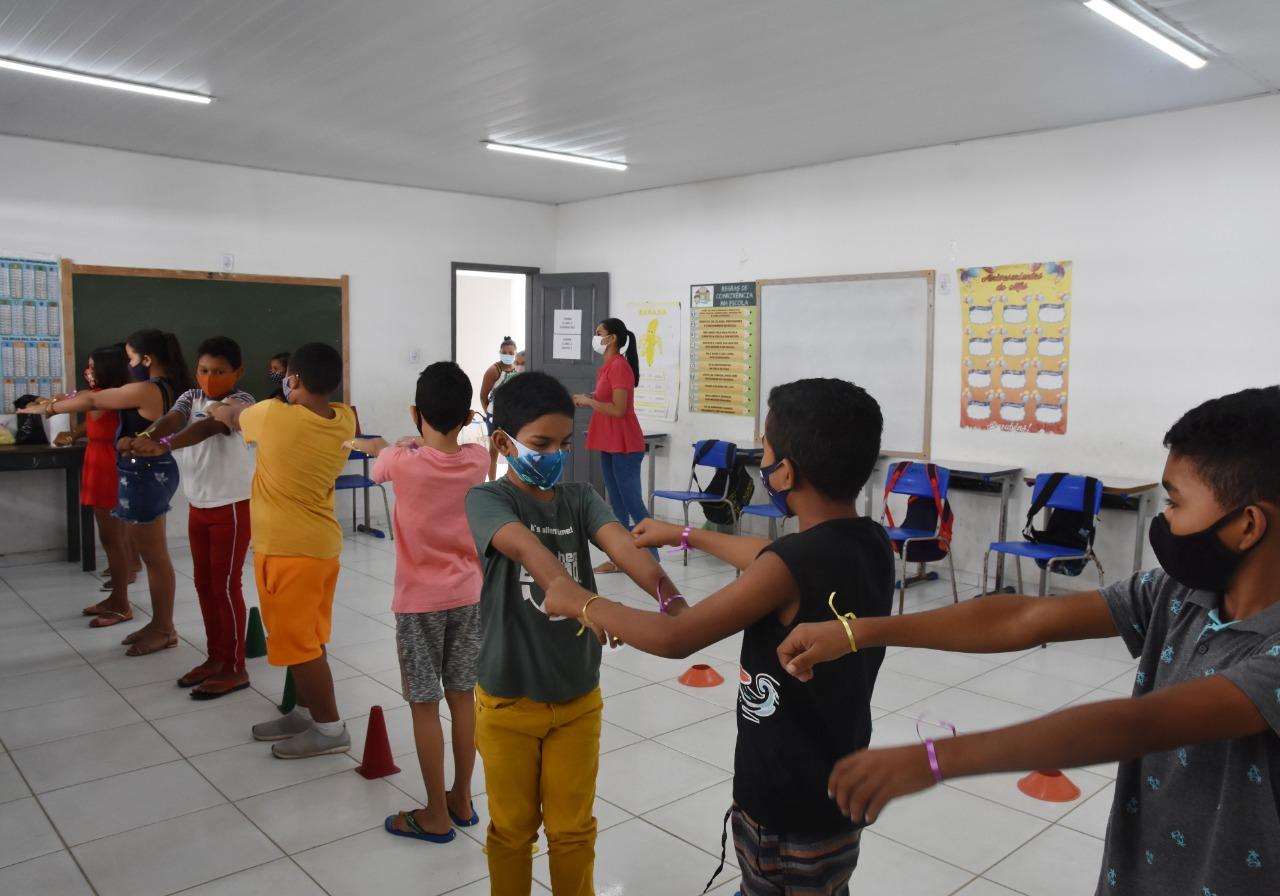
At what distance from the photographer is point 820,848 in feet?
4.88

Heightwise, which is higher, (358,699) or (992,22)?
(992,22)

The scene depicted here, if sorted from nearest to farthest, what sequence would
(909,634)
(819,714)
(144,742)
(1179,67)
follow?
(909,634), (819,714), (144,742), (1179,67)

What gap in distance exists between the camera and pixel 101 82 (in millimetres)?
5121

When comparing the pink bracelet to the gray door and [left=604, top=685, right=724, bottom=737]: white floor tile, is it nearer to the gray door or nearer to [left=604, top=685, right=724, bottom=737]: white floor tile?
[left=604, top=685, right=724, bottom=737]: white floor tile

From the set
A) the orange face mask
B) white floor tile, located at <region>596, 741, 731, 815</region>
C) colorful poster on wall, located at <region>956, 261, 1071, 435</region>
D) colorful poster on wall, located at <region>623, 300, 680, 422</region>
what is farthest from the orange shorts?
colorful poster on wall, located at <region>623, 300, 680, 422</region>

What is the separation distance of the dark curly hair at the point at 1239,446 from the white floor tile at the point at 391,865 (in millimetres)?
2213

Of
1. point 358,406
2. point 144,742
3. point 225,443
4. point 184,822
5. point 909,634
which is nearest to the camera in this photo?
point 909,634

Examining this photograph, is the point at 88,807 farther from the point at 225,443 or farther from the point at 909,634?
the point at 909,634

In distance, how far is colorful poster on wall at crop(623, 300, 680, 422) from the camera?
8.41m

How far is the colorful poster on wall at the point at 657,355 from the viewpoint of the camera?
8414 mm

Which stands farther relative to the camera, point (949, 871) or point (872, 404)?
point (949, 871)

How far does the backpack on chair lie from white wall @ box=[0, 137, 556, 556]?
4.72 m

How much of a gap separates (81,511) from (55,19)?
139 inches

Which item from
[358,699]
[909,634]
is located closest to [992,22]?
[909,634]
